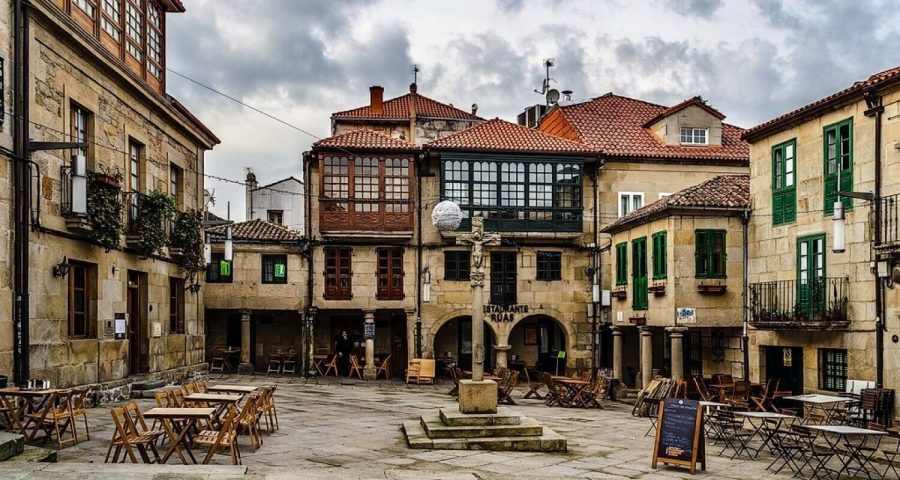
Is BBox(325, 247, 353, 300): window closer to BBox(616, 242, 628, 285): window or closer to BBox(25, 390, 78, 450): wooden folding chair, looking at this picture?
BBox(616, 242, 628, 285): window

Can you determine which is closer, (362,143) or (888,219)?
(888,219)

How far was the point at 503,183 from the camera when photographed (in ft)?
94.2

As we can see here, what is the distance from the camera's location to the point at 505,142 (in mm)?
29141

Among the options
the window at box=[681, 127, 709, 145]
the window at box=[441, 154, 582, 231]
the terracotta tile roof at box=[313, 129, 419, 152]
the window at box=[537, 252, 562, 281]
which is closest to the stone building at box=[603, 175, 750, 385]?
the window at box=[441, 154, 582, 231]

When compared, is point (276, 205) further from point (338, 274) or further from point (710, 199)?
point (710, 199)

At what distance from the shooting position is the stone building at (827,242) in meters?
16.2

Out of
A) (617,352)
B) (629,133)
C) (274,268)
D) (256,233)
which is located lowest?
(617,352)

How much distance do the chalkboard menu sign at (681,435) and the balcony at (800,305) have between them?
22.2 feet

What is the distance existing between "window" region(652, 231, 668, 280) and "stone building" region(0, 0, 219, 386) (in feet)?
37.8

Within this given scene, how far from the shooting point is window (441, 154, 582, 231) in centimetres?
2861

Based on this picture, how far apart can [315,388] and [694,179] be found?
14259mm

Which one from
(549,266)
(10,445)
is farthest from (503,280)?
(10,445)

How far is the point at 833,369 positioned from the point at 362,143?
15.9 m

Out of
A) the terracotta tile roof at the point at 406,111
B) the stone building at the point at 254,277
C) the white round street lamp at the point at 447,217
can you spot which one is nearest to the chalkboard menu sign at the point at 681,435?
the white round street lamp at the point at 447,217
